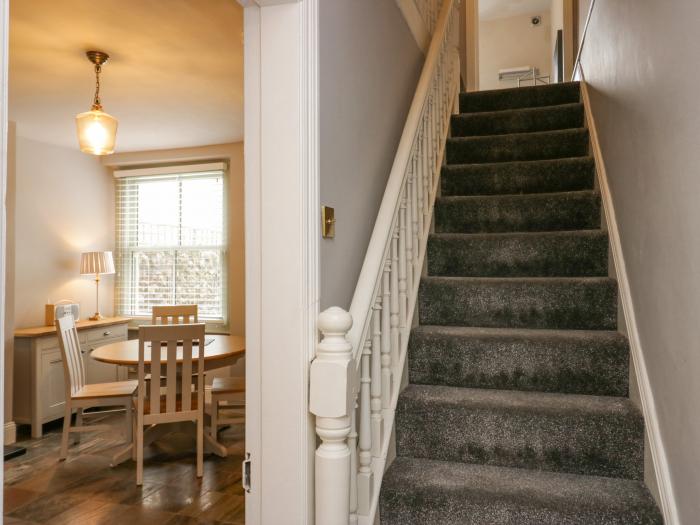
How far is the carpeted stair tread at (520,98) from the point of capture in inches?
143

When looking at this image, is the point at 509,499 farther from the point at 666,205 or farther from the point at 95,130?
the point at 95,130

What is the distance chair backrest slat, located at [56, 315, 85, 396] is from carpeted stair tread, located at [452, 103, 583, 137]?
3130 mm

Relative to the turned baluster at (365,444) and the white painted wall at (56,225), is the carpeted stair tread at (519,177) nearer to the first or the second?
the turned baluster at (365,444)

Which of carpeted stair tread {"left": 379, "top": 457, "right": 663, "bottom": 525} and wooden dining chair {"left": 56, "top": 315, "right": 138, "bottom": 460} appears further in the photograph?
wooden dining chair {"left": 56, "top": 315, "right": 138, "bottom": 460}

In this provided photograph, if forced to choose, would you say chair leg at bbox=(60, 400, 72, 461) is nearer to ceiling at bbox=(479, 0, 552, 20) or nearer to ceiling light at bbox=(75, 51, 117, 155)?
ceiling light at bbox=(75, 51, 117, 155)

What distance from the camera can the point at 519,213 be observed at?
2725mm

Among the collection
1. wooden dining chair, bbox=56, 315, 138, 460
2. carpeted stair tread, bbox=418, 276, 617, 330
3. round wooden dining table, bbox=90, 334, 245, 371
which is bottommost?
wooden dining chair, bbox=56, 315, 138, 460

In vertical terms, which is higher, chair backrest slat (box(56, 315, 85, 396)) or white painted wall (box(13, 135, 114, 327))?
white painted wall (box(13, 135, 114, 327))

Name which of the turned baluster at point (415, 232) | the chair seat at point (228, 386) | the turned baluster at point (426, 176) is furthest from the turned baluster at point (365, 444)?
the chair seat at point (228, 386)

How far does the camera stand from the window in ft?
18.6

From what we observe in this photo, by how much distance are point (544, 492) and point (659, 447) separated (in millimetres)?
359

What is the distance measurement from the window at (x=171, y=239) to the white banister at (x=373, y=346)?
3.51 metres

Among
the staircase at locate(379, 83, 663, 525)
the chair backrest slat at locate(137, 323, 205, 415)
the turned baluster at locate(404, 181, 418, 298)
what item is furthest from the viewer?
the chair backrest slat at locate(137, 323, 205, 415)

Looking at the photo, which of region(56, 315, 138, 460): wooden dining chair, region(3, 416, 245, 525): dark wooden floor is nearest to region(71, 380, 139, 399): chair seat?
region(56, 315, 138, 460): wooden dining chair
